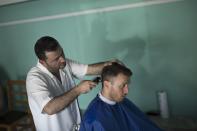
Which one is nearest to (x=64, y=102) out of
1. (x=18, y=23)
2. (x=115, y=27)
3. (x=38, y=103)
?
(x=38, y=103)

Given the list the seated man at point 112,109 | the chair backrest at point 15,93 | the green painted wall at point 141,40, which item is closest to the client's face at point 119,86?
the seated man at point 112,109

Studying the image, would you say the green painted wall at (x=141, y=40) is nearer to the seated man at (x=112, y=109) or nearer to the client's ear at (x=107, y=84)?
the seated man at (x=112, y=109)

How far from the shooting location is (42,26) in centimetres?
279

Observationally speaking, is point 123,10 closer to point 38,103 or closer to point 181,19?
point 181,19

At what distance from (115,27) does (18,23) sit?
120 centimetres

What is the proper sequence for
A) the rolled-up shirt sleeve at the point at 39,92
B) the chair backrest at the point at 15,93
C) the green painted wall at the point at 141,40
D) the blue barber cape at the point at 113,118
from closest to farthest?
the blue barber cape at the point at 113,118 → the rolled-up shirt sleeve at the point at 39,92 → the green painted wall at the point at 141,40 → the chair backrest at the point at 15,93

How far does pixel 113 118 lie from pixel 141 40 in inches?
40.7

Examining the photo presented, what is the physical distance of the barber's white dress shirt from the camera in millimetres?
1558

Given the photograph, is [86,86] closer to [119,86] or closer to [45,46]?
[119,86]

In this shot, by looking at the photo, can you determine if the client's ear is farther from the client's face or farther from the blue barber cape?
the blue barber cape

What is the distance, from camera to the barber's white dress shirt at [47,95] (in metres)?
1.56

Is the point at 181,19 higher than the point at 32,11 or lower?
lower

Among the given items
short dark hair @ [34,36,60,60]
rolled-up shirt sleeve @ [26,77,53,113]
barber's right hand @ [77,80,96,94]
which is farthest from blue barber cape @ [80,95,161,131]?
short dark hair @ [34,36,60,60]


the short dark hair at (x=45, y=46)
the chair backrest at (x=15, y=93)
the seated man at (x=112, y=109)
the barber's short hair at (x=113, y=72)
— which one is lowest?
the chair backrest at (x=15, y=93)
